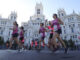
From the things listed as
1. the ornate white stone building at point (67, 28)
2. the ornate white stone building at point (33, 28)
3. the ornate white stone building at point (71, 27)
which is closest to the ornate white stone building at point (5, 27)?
the ornate white stone building at point (33, 28)

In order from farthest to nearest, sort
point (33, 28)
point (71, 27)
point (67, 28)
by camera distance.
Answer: point (33, 28)
point (67, 28)
point (71, 27)

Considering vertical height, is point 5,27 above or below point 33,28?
above

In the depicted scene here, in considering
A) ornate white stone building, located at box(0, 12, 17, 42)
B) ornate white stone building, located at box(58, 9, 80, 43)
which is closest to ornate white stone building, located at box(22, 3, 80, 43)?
ornate white stone building, located at box(58, 9, 80, 43)

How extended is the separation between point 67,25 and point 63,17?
3.95 m

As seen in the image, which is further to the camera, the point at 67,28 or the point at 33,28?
the point at 33,28

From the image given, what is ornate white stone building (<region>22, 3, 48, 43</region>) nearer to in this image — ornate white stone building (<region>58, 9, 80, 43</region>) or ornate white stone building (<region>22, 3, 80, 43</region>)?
ornate white stone building (<region>22, 3, 80, 43</region>)

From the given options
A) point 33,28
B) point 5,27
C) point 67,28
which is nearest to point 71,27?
point 67,28

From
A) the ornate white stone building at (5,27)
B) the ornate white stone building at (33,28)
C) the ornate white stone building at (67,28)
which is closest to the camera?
the ornate white stone building at (67,28)

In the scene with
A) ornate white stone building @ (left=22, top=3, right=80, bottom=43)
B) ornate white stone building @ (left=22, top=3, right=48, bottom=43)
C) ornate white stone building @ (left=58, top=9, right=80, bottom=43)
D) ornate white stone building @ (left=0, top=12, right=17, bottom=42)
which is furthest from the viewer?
ornate white stone building @ (left=0, top=12, right=17, bottom=42)

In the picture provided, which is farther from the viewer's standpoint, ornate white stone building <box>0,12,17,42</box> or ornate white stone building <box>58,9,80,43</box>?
ornate white stone building <box>0,12,17,42</box>

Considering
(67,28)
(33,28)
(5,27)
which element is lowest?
(67,28)

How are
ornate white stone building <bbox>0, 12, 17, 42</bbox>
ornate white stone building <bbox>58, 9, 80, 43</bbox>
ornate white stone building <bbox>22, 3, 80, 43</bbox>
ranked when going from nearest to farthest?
1. ornate white stone building <bbox>58, 9, 80, 43</bbox>
2. ornate white stone building <bbox>22, 3, 80, 43</bbox>
3. ornate white stone building <bbox>0, 12, 17, 42</bbox>

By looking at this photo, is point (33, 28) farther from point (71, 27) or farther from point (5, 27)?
point (71, 27)

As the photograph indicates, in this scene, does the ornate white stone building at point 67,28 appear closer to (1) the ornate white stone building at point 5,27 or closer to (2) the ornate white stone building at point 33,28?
(2) the ornate white stone building at point 33,28
